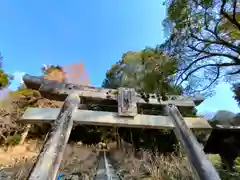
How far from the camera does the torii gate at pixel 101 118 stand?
1944 mm

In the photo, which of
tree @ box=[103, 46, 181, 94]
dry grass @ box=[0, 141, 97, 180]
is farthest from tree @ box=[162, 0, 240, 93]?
dry grass @ box=[0, 141, 97, 180]

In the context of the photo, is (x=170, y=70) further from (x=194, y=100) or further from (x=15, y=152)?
(x=15, y=152)

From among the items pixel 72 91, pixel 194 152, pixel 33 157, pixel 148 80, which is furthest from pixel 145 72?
pixel 194 152

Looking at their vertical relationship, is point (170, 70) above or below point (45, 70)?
below

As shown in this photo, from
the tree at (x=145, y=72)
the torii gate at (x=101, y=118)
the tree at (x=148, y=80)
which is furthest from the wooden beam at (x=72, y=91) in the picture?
the tree at (x=145, y=72)

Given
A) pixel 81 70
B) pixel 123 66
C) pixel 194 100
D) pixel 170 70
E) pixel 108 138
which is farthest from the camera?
pixel 123 66

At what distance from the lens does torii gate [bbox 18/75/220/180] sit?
194 centimetres

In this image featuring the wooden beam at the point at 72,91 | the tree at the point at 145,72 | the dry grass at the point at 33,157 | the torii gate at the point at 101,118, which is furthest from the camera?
the tree at the point at 145,72

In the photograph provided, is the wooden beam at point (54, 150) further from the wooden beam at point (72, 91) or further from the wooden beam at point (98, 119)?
the wooden beam at point (72, 91)

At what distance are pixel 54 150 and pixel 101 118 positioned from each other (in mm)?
982

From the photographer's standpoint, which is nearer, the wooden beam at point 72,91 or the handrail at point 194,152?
the handrail at point 194,152

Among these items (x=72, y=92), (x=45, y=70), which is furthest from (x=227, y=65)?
(x=45, y=70)

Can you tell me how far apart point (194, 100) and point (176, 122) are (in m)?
1.03

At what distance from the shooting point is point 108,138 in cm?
655
